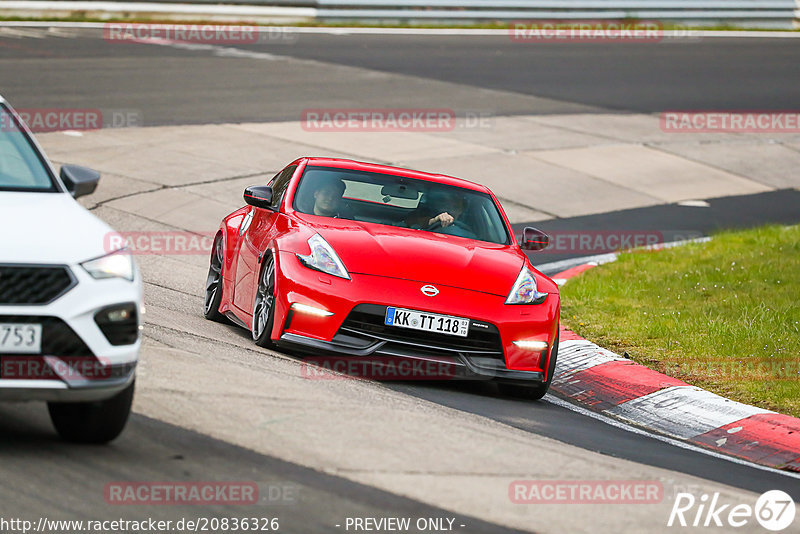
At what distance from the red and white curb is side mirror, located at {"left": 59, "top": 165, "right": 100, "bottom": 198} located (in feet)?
12.7

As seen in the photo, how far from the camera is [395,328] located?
7812 millimetres

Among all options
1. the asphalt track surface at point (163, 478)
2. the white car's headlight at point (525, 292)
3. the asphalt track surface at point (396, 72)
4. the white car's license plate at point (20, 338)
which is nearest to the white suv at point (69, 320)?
the white car's license plate at point (20, 338)

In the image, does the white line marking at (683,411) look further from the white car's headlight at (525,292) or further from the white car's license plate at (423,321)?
the white car's license plate at (423,321)

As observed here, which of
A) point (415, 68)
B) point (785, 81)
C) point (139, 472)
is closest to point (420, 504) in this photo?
point (139, 472)

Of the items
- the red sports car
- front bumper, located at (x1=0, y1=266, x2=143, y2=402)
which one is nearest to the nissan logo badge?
the red sports car

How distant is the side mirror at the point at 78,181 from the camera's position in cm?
620

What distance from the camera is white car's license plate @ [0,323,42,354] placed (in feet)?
16.6

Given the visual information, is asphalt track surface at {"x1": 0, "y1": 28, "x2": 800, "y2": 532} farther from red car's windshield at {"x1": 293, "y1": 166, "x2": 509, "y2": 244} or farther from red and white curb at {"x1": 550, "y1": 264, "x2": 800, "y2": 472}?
red car's windshield at {"x1": 293, "y1": 166, "x2": 509, "y2": 244}

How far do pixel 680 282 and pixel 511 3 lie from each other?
22.8m

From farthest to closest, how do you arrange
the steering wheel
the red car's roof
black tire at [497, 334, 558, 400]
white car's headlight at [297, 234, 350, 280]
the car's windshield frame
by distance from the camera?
1. the red car's roof
2. the steering wheel
3. black tire at [497, 334, 558, 400]
4. white car's headlight at [297, 234, 350, 280]
5. the car's windshield frame

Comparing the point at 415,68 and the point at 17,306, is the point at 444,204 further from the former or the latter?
the point at 415,68

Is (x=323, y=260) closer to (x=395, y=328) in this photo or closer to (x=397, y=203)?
(x=395, y=328)

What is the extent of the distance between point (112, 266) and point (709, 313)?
675 centimetres

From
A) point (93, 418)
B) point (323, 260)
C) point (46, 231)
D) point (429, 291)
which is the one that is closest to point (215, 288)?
point (323, 260)
